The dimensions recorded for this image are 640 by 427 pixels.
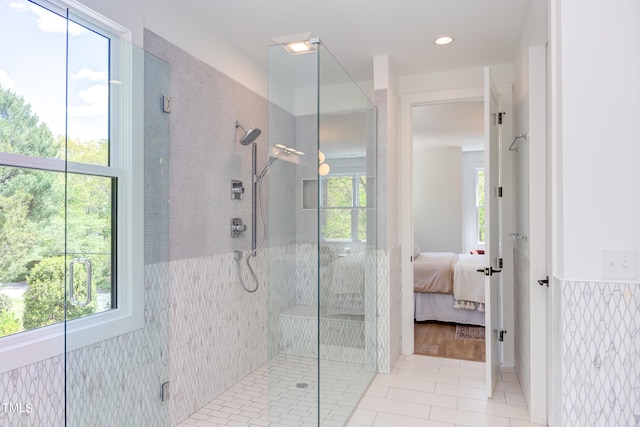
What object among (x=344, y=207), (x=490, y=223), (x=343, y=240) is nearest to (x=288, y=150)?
(x=344, y=207)

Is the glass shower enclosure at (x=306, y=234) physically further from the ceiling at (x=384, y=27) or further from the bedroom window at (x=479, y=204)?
the bedroom window at (x=479, y=204)

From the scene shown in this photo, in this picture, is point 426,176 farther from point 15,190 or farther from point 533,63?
point 15,190

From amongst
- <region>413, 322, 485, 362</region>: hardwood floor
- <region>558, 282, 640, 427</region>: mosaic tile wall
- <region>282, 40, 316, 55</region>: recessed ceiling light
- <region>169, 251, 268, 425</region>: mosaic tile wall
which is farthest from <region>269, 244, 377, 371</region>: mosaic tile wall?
<region>413, 322, 485, 362</region>: hardwood floor

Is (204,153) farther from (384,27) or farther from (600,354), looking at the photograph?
(600,354)

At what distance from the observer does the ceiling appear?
7.95 feet

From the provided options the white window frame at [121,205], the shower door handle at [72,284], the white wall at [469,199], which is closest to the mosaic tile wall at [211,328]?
the white window frame at [121,205]

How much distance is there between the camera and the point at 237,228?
2.98m

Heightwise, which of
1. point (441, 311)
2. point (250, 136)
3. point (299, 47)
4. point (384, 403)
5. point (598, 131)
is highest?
point (299, 47)

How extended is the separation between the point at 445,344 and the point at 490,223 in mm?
1715

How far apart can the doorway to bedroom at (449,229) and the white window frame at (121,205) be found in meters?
2.67

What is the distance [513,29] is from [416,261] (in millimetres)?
2964

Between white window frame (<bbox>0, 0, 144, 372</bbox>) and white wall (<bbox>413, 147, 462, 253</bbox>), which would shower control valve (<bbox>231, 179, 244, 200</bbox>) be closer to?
white window frame (<bbox>0, 0, 144, 372</bbox>)

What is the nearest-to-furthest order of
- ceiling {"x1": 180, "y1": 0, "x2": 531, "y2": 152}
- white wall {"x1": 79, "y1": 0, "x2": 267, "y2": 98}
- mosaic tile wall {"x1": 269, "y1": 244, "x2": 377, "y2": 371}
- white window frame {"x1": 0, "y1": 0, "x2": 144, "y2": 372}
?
white window frame {"x1": 0, "y1": 0, "x2": 144, "y2": 372} < white wall {"x1": 79, "y1": 0, "x2": 267, "y2": 98} < mosaic tile wall {"x1": 269, "y1": 244, "x2": 377, "y2": 371} < ceiling {"x1": 180, "y1": 0, "x2": 531, "y2": 152}

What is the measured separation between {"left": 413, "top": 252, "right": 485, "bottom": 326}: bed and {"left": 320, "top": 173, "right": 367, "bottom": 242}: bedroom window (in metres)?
2.08
